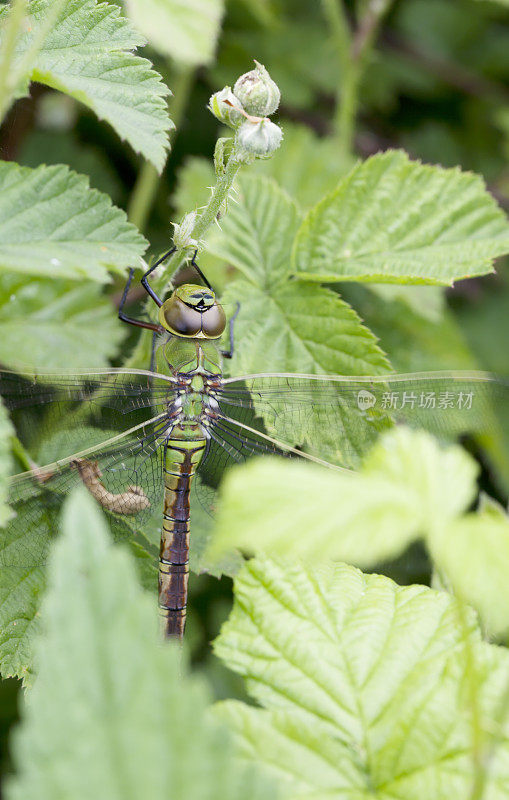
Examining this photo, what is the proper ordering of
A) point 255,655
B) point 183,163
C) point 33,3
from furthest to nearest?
point 183,163, point 33,3, point 255,655

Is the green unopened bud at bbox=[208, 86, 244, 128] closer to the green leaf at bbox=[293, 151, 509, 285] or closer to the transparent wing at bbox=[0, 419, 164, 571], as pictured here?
the green leaf at bbox=[293, 151, 509, 285]

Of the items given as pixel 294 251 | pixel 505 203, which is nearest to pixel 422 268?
pixel 294 251

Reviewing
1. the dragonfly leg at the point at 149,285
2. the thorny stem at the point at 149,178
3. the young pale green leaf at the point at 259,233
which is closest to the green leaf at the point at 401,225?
the young pale green leaf at the point at 259,233

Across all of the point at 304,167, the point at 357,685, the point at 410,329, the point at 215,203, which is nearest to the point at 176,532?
the point at 357,685

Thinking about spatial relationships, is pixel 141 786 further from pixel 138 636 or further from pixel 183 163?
pixel 183 163

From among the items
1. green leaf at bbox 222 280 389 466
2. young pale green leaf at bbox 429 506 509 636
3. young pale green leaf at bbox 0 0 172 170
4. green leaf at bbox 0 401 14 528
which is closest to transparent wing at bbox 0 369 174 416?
green leaf at bbox 222 280 389 466

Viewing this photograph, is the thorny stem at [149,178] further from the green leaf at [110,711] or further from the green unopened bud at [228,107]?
the green leaf at [110,711]

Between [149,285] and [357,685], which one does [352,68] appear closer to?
[149,285]
